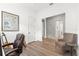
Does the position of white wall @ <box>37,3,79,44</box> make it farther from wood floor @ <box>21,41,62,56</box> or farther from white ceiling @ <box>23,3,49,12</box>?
wood floor @ <box>21,41,62,56</box>

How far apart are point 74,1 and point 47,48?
92 centimetres

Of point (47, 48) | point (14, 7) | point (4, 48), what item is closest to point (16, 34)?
point (4, 48)

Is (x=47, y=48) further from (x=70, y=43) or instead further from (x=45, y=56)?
(x=70, y=43)

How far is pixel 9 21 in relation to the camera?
1.73 metres

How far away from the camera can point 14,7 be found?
1711mm

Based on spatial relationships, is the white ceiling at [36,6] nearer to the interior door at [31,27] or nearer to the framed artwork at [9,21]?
the interior door at [31,27]

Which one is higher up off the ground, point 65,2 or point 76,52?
point 65,2

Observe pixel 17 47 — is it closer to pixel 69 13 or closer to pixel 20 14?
pixel 20 14

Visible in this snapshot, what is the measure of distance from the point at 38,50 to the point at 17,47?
373mm

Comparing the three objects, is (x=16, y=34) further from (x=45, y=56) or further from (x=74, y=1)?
(x=74, y=1)

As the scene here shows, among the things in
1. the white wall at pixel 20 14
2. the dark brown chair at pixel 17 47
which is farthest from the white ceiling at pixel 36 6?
the dark brown chair at pixel 17 47

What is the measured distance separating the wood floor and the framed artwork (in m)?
0.39

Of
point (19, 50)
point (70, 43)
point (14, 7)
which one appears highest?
point (14, 7)

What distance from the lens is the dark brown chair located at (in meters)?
1.74
